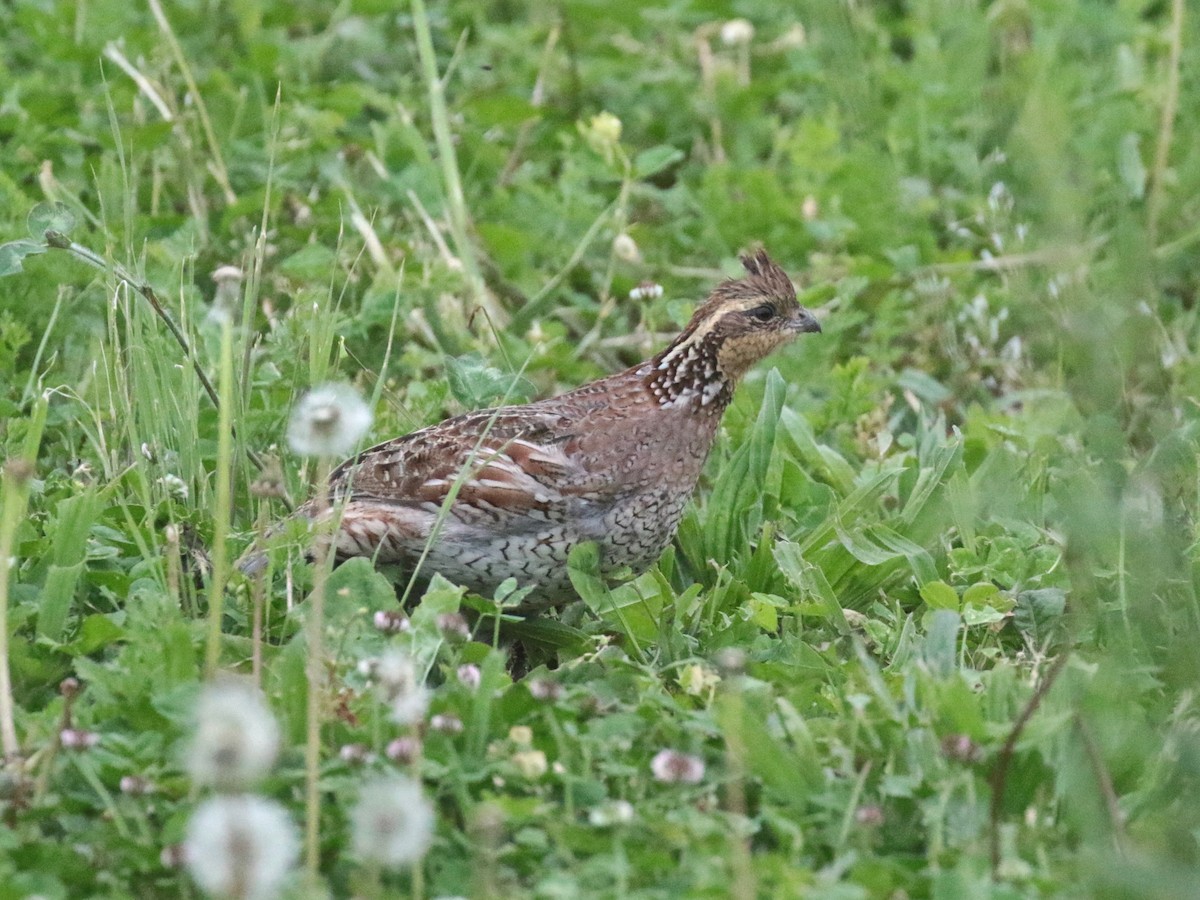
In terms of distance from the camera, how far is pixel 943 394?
662 cm

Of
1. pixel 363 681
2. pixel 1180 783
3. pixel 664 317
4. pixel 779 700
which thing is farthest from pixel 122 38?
pixel 1180 783

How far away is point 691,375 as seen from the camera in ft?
16.9

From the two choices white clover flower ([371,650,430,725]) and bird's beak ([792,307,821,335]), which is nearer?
white clover flower ([371,650,430,725])

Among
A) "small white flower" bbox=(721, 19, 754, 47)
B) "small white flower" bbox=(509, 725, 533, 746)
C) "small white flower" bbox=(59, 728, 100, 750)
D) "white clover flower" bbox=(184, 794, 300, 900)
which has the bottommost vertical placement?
"small white flower" bbox=(509, 725, 533, 746)

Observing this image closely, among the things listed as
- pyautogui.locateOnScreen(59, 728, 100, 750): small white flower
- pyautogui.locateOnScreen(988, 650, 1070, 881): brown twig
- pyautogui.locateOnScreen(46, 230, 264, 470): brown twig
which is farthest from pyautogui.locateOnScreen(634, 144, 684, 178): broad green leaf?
pyautogui.locateOnScreen(59, 728, 100, 750): small white flower

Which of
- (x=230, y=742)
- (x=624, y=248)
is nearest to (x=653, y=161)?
(x=624, y=248)

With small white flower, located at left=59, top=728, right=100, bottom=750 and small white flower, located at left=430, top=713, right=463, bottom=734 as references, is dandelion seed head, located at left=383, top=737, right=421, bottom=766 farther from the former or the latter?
small white flower, located at left=59, top=728, right=100, bottom=750

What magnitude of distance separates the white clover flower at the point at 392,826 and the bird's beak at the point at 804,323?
8.63 ft

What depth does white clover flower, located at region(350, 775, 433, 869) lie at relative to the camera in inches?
114

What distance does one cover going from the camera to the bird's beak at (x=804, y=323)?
5328 mm

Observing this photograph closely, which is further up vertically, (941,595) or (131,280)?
(131,280)

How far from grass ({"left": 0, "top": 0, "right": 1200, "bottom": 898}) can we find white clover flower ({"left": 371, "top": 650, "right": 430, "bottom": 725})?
7 centimetres

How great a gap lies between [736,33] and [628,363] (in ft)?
7.94

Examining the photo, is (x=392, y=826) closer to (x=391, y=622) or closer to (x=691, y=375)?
(x=391, y=622)
